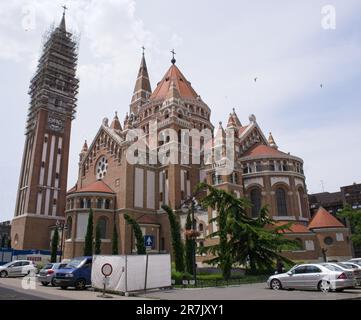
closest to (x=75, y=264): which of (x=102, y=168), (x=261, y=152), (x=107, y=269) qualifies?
(x=107, y=269)

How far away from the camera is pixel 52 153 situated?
5769 centimetres

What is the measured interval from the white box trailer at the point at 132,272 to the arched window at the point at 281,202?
24.9m

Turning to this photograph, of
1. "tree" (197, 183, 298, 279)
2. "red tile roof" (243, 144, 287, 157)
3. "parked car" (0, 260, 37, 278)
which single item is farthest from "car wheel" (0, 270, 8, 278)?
"red tile roof" (243, 144, 287, 157)

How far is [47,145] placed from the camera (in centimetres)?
5747

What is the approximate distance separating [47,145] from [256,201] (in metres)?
36.3

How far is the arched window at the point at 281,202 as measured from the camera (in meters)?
41.6

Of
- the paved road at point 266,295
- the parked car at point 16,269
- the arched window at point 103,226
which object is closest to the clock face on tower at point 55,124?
the arched window at point 103,226

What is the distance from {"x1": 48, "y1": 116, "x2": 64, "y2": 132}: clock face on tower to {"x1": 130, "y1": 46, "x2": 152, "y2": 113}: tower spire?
15.7m

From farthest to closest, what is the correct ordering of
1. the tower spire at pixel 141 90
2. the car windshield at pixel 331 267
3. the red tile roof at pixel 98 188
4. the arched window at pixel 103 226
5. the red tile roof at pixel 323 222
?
the tower spire at pixel 141 90 < the red tile roof at pixel 98 188 < the arched window at pixel 103 226 < the red tile roof at pixel 323 222 < the car windshield at pixel 331 267

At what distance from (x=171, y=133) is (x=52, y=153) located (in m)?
22.5

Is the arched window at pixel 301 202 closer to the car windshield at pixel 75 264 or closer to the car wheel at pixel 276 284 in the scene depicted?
the car wheel at pixel 276 284
